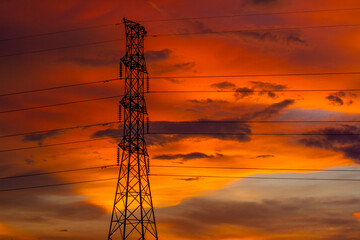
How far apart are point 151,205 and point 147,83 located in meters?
14.7

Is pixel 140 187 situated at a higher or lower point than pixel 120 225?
higher

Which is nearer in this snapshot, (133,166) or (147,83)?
(133,166)

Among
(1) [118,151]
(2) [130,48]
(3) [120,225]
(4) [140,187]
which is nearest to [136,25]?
(2) [130,48]

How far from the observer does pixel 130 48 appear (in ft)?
191

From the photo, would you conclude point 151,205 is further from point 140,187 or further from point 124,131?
point 124,131

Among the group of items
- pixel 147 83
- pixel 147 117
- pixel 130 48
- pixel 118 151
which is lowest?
pixel 118 151

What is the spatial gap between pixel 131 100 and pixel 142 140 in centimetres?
499

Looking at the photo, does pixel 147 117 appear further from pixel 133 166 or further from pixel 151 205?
pixel 151 205

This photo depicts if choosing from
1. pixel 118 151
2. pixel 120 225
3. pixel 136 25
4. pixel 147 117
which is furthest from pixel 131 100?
pixel 120 225

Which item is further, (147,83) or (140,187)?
(147,83)

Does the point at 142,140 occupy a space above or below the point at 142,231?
above

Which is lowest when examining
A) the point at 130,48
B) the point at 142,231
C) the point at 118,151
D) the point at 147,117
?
the point at 142,231

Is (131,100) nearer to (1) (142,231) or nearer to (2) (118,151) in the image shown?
(2) (118,151)

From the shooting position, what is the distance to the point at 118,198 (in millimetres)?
54344
